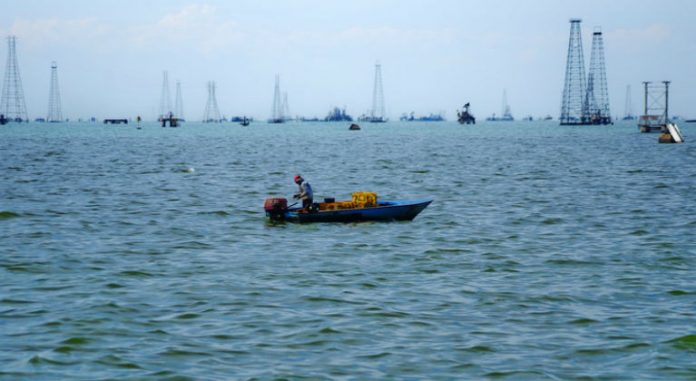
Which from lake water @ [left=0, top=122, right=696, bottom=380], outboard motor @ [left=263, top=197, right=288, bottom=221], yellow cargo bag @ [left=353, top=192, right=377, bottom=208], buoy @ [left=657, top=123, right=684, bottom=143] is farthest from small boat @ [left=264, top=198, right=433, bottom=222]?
buoy @ [left=657, top=123, right=684, bottom=143]

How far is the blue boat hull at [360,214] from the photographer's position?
31906mm

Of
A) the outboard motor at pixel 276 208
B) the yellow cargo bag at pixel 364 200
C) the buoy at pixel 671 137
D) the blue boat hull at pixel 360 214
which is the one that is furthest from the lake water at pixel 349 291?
the buoy at pixel 671 137

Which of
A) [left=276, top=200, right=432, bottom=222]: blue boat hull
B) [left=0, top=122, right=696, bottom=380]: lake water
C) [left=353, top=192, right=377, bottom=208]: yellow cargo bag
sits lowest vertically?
[left=0, top=122, right=696, bottom=380]: lake water

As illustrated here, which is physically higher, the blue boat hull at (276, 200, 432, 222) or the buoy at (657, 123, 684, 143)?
the buoy at (657, 123, 684, 143)

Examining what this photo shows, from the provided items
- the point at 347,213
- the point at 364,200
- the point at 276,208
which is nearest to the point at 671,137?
the point at 364,200

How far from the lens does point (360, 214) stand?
32.0 m

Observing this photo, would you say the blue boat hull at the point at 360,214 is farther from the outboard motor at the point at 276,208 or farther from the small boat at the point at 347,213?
the outboard motor at the point at 276,208

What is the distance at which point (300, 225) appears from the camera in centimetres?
3197

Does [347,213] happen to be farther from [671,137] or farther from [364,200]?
[671,137]

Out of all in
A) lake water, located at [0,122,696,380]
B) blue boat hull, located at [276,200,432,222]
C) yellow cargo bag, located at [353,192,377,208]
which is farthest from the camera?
yellow cargo bag, located at [353,192,377,208]

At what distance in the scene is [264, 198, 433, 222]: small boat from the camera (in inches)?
1257

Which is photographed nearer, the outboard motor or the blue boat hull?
the blue boat hull

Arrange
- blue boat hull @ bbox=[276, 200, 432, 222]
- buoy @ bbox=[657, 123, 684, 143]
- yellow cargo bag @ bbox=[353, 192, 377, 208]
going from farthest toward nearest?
1. buoy @ bbox=[657, 123, 684, 143]
2. yellow cargo bag @ bbox=[353, 192, 377, 208]
3. blue boat hull @ bbox=[276, 200, 432, 222]

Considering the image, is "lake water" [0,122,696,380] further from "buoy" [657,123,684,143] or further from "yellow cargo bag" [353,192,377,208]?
"buoy" [657,123,684,143]
